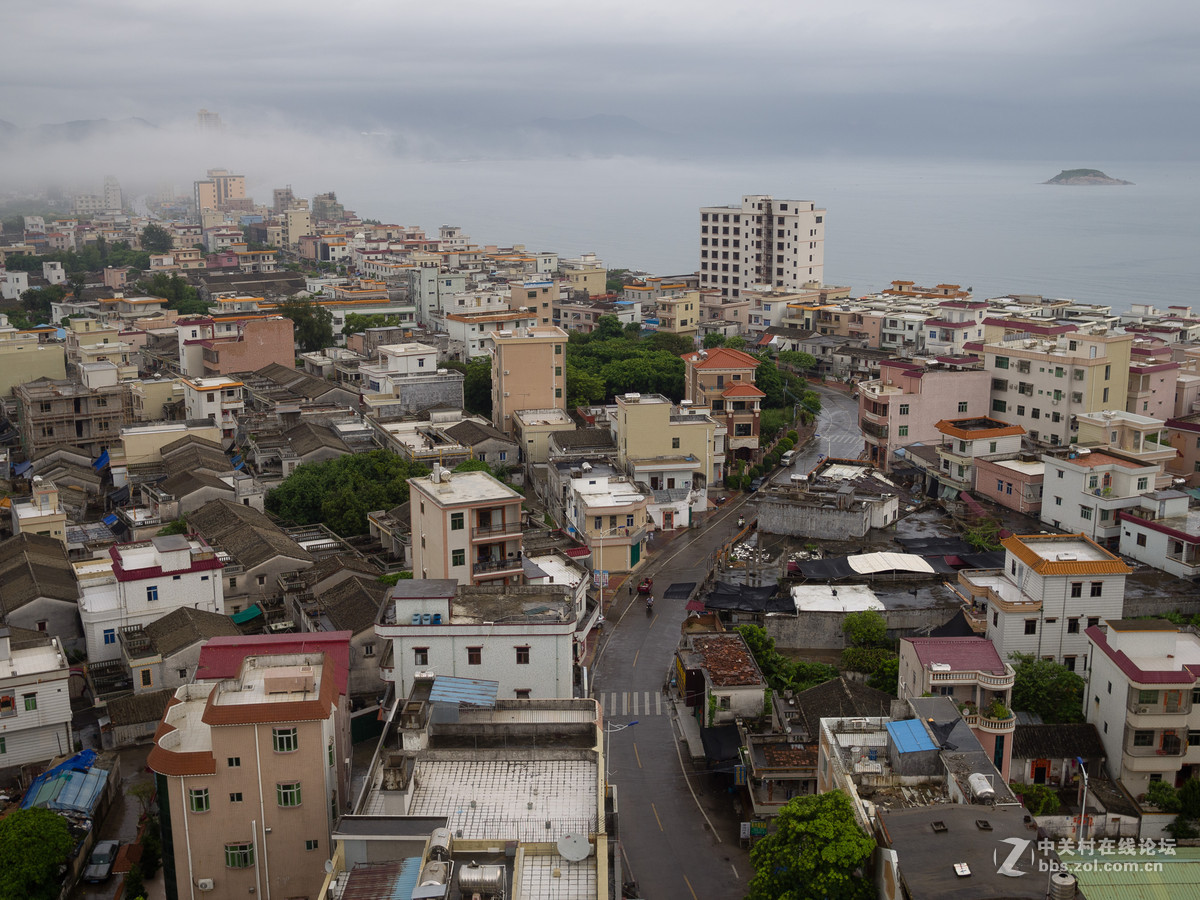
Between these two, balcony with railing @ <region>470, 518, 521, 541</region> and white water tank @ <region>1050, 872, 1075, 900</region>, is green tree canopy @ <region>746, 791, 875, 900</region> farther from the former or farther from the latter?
balcony with railing @ <region>470, 518, 521, 541</region>

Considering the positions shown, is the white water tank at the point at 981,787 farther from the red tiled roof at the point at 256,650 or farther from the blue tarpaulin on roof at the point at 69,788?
the blue tarpaulin on roof at the point at 69,788

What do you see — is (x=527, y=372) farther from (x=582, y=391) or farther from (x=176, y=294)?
(x=176, y=294)

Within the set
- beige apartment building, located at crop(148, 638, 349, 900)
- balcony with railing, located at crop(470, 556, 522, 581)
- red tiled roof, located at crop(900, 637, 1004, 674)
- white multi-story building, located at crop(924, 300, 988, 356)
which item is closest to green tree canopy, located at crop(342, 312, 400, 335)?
white multi-story building, located at crop(924, 300, 988, 356)

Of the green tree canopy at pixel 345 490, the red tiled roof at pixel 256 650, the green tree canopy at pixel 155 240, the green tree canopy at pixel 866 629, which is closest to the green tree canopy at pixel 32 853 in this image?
the red tiled roof at pixel 256 650

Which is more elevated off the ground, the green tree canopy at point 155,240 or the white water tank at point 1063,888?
the green tree canopy at point 155,240

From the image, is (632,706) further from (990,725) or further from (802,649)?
(990,725)

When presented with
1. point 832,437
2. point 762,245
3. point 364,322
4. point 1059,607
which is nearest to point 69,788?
point 1059,607

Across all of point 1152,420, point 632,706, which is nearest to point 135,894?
point 632,706
